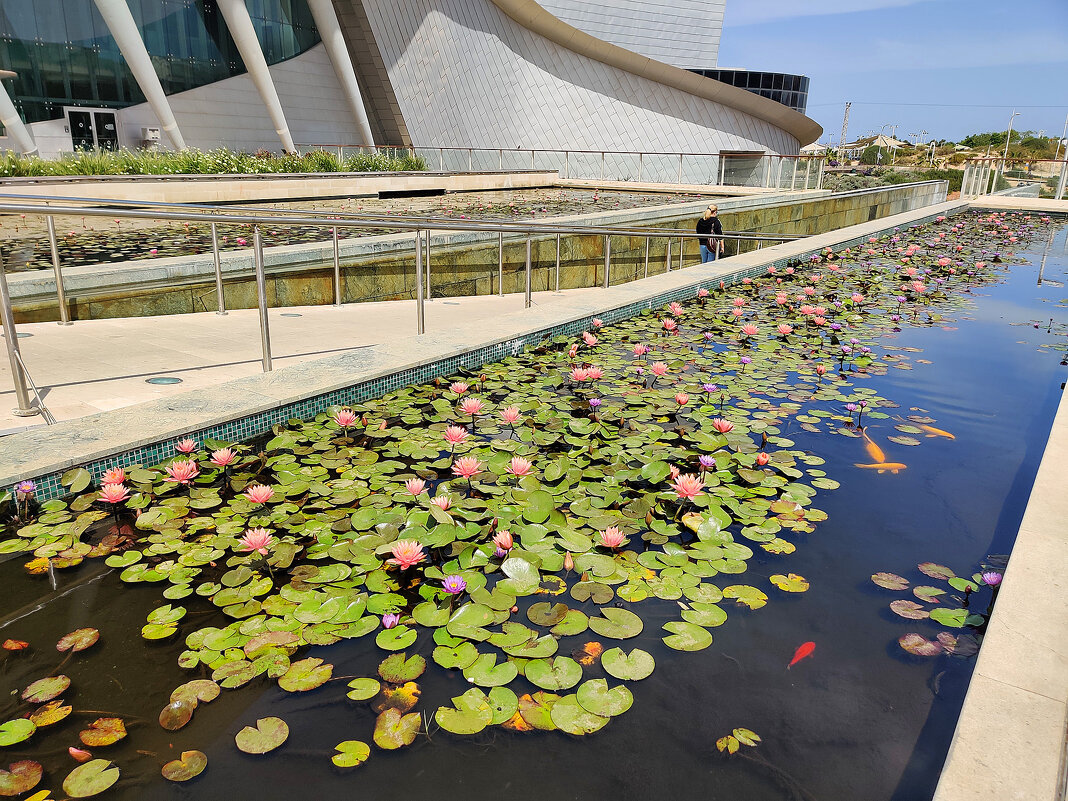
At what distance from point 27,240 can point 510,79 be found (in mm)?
26648

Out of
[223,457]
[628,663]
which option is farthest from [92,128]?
[628,663]

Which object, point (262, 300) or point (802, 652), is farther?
point (262, 300)

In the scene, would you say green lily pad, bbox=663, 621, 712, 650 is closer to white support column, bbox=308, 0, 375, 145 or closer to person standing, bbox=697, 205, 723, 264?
person standing, bbox=697, 205, 723, 264

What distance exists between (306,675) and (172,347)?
360 cm

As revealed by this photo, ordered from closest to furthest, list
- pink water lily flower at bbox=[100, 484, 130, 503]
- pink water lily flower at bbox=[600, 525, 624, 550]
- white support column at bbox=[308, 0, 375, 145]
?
pink water lily flower at bbox=[600, 525, 624, 550] → pink water lily flower at bbox=[100, 484, 130, 503] → white support column at bbox=[308, 0, 375, 145]

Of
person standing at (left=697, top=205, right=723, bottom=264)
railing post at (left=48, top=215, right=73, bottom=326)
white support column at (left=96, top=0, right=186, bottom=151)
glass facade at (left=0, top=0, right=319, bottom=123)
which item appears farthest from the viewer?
glass facade at (left=0, top=0, right=319, bottom=123)

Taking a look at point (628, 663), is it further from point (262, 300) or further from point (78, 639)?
point (262, 300)

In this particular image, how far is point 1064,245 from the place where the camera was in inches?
445

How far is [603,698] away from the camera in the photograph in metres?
1.71

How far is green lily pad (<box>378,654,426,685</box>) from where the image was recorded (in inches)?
69.6

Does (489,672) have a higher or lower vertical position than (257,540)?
lower

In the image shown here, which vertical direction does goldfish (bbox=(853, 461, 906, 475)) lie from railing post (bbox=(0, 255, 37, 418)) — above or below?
below

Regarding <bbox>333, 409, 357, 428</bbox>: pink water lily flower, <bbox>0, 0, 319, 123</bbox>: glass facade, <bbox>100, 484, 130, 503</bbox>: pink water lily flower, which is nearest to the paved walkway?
<bbox>333, 409, 357, 428</bbox>: pink water lily flower

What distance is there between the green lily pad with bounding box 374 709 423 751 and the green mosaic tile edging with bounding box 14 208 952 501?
169 centimetres
